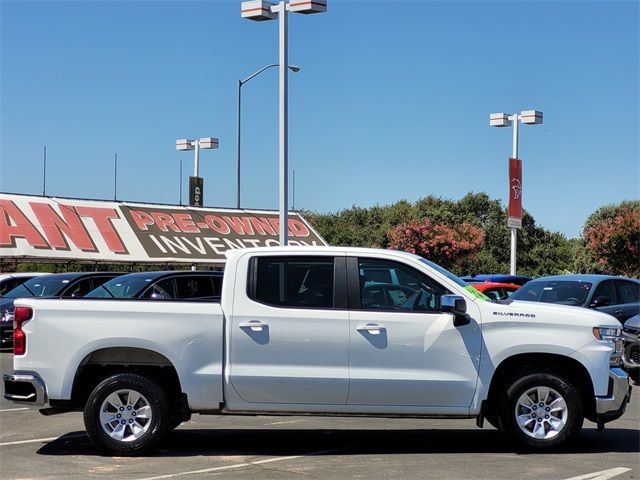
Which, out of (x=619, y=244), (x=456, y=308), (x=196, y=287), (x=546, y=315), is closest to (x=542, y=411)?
(x=546, y=315)

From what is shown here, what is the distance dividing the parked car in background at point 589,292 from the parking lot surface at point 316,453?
5.08 m

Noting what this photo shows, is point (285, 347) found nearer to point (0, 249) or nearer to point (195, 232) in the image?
point (0, 249)

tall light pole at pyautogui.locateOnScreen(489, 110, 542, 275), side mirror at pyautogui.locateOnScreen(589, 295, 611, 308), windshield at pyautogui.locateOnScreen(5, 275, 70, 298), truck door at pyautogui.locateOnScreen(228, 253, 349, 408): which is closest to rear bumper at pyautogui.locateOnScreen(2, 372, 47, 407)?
truck door at pyautogui.locateOnScreen(228, 253, 349, 408)

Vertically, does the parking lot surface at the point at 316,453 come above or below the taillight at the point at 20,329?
below

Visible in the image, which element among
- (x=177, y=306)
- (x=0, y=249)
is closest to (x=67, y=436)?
(x=177, y=306)

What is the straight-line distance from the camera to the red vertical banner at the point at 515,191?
2970 cm

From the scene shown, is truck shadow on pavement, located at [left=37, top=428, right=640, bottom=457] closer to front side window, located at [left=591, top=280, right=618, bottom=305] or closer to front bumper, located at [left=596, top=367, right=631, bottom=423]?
front bumper, located at [left=596, top=367, right=631, bottom=423]

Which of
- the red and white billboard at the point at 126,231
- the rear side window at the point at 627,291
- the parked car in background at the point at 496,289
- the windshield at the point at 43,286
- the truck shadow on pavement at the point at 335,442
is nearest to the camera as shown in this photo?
the truck shadow on pavement at the point at 335,442

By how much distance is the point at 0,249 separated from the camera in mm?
30859

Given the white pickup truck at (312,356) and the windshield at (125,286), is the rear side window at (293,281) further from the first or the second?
the windshield at (125,286)

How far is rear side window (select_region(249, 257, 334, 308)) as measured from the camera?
8.81 meters

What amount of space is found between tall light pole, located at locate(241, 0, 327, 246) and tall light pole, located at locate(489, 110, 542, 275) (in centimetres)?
1170

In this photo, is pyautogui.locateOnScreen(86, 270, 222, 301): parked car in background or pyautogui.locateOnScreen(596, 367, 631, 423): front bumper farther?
pyautogui.locateOnScreen(86, 270, 222, 301): parked car in background

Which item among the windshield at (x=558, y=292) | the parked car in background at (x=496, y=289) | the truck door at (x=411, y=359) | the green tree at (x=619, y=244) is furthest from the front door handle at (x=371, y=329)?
the green tree at (x=619, y=244)
